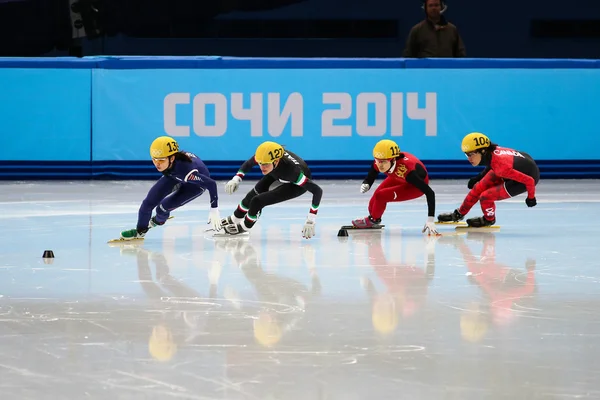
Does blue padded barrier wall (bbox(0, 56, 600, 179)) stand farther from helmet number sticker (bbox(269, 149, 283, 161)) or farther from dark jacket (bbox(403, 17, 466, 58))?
helmet number sticker (bbox(269, 149, 283, 161))

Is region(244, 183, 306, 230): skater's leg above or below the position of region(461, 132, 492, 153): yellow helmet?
below

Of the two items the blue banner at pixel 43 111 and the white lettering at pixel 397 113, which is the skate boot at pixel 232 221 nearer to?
the blue banner at pixel 43 111

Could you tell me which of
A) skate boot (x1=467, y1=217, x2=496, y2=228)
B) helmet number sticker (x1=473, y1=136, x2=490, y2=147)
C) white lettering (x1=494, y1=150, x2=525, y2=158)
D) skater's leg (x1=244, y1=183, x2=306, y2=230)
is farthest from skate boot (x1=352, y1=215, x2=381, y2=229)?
white lettering (x1=494, y1=150, x2=525, y2=158)

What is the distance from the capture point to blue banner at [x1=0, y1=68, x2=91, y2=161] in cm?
1559

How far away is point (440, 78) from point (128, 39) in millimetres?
8743

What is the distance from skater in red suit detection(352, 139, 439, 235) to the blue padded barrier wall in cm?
467

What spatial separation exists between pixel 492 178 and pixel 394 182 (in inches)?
39.7

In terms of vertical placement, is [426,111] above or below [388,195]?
above

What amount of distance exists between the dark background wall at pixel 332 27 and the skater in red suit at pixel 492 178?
11.6m

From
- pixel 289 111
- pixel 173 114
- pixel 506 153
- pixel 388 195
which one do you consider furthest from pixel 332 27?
pixel 388 195

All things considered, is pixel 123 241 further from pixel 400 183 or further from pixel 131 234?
pixel 400 183

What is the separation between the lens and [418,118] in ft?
52.4

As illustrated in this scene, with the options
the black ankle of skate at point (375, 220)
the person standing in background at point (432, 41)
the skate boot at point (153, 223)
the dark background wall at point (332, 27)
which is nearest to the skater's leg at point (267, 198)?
the black ankle of skate at point (375, 220)

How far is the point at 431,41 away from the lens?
631 inches
